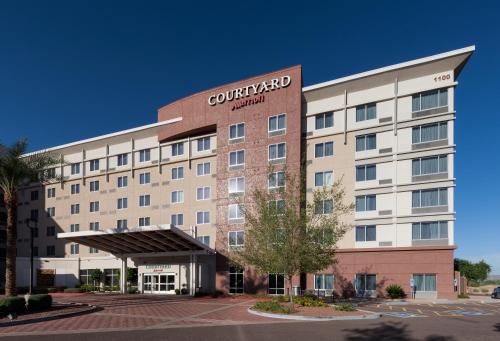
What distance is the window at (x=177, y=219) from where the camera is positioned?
160 feet

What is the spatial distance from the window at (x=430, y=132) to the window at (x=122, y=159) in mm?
34319

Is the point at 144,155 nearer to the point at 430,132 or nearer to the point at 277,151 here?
the point at 277,151

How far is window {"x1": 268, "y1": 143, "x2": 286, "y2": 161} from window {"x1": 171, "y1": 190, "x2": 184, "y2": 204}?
12469 mm

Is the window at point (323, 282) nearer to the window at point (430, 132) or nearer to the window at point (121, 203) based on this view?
the window at point (430, 132)

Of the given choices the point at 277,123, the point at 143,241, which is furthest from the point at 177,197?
the point at 277,123

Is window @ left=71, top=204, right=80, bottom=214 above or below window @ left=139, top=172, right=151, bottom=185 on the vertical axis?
below

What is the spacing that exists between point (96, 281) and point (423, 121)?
40.9 metres

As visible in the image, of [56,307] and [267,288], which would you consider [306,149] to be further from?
[56,307]

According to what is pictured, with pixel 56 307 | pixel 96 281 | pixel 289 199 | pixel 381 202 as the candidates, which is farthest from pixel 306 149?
pixel 96 281

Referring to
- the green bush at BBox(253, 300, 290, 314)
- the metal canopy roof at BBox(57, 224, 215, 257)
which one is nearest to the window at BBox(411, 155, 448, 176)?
the green bush at BBox(253, 300, 290, 314)

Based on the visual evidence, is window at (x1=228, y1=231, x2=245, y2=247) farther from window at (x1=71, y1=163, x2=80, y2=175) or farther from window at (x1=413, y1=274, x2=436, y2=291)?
window at (x1=71, y1=163, x2=80, y2=175)

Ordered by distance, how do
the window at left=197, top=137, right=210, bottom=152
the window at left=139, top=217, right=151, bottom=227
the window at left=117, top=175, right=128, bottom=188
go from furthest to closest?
1. the window at left=117, top=175, right=128, bottom=188
2. the window at left=139, top=217, right=151, bottom=227
3. the window at left=197, top=137, right=210, bottom=152

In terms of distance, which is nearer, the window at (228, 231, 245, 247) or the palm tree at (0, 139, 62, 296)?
the palm tree at (0, 139, 62, 296)

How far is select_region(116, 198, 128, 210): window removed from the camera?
53.3m
